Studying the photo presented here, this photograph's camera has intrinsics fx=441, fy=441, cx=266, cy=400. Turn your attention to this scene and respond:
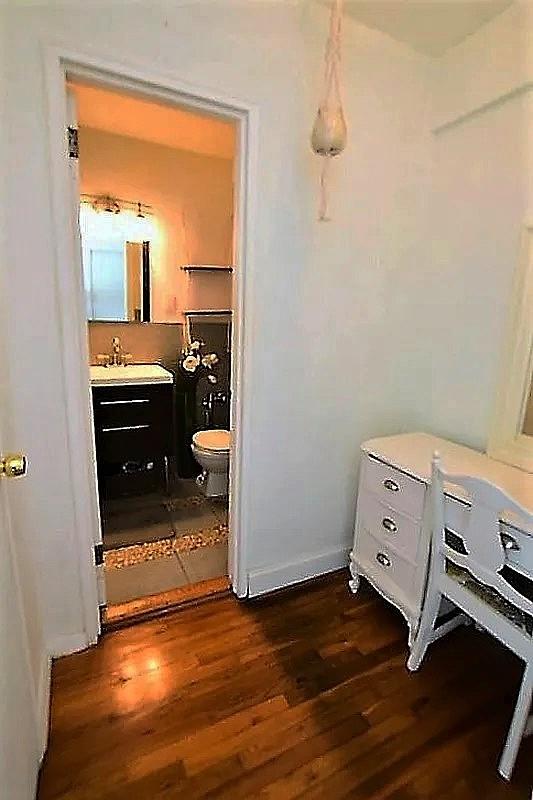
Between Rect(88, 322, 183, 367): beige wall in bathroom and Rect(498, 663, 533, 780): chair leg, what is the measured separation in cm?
270

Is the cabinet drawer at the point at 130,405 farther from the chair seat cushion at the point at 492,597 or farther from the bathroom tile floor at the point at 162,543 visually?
the chair seat cushion at the point at 492,597

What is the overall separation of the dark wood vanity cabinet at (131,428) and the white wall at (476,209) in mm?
1660

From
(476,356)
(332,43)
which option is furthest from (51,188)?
(476,356)

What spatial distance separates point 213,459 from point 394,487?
4.53ft

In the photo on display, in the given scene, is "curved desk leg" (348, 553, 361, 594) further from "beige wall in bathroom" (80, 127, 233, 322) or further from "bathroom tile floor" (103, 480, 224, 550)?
"beige wall in bathroom" (80, 127, 233, 322)

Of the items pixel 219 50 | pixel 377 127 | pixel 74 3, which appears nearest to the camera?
pixel 74 3

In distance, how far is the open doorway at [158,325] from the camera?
254 cm

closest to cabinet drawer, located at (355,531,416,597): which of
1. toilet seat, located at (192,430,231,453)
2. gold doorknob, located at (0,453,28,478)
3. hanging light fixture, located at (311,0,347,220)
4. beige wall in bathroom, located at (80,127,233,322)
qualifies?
toilet seat, located at (192,430,231,453)

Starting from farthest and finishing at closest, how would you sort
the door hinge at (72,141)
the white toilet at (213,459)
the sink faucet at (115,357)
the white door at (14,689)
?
the sink faucet at (115,357) → the white toilet at (213,459) → the door hinge at (72,141) → the white door at (14,689)

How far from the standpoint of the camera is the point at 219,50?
4.87 feet

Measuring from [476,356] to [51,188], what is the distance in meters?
1.74

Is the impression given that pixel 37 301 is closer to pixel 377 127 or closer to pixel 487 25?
pixel 377 127

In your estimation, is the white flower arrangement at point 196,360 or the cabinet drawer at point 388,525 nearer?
the cabinet drawer at point 388,525

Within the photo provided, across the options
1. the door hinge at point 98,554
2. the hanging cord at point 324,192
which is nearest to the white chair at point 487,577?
the hanging cord at point 324,192
